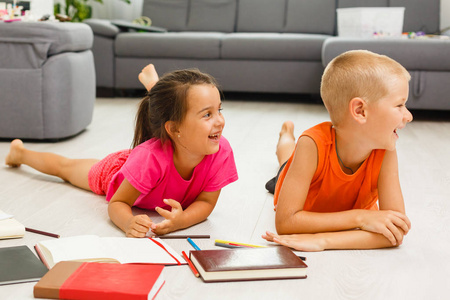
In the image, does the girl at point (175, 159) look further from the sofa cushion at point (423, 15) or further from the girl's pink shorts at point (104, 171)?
the sofa cushion at point (423, 15)

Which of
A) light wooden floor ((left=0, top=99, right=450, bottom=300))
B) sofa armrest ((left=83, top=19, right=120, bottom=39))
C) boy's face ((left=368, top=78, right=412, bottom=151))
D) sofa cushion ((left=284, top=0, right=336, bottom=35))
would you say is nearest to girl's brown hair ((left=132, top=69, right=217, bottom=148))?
light wooden floor ((left=0, top=99, right=450, bottom=300))

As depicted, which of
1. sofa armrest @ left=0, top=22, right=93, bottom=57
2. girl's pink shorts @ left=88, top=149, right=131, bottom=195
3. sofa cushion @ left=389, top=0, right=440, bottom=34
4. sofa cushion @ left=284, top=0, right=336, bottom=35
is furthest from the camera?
sofa cushion @ left=284, top=0, right=336, bottom=35

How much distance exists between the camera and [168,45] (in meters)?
4.12

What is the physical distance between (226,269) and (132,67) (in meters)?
3.26

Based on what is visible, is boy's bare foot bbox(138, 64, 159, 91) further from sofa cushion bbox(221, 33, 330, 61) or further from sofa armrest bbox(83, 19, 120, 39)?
sofa armrest bbox(83, 19, 120, 39)

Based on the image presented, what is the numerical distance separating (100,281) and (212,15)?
385 cm

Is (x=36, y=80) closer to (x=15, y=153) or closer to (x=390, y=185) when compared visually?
(x=15, y=153)

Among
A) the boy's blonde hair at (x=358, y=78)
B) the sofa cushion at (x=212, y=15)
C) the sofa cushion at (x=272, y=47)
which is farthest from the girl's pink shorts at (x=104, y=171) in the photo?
the sofa cushion at (x=212, y=15)

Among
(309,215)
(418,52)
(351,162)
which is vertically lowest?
(309,215)

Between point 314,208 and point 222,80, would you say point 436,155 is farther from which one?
point 222,80

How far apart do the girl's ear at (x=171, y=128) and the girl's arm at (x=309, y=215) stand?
318 mm

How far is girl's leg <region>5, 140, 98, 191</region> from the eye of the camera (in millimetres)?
1874

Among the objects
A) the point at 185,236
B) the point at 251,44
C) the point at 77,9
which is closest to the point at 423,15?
the point at 251,44

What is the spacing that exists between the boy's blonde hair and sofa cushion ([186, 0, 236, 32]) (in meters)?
3.41
